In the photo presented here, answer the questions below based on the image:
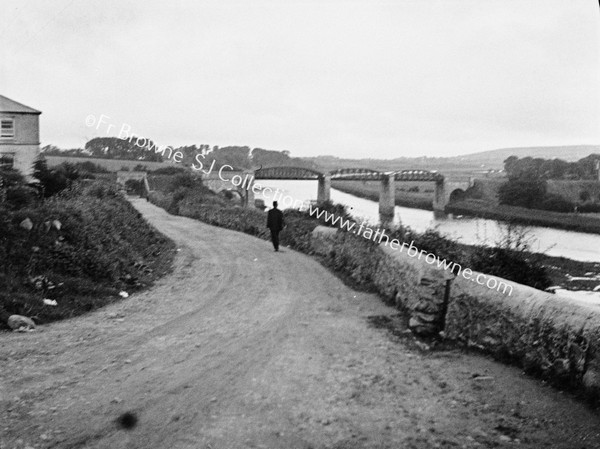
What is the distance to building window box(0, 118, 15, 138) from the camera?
30.3m

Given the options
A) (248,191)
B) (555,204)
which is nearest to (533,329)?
(555,204)

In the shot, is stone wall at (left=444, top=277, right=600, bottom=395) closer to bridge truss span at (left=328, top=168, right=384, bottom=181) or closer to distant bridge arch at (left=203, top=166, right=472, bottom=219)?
distant bridge arch at (left=203, top=166, right=472, bottom=219)

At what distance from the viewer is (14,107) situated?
30266mm

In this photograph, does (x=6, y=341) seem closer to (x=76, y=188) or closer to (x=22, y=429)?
(x=22, y=429)

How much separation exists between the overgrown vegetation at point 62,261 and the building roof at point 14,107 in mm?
19945

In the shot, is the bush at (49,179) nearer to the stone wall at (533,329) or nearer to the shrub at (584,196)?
the stone wall at (533,329)

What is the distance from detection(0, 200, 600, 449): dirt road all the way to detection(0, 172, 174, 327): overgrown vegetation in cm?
71

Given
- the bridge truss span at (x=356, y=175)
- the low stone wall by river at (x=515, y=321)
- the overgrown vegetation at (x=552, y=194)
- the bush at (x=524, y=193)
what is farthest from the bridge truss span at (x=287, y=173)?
the low stone wall by river at (x=515, y=321)

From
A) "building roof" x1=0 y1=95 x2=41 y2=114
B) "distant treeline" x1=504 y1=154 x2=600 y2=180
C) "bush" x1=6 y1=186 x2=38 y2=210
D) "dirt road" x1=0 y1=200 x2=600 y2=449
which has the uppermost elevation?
"building roof" x1=0 y1=95 x2=41 y2=114

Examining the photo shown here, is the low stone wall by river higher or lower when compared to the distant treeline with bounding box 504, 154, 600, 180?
lower

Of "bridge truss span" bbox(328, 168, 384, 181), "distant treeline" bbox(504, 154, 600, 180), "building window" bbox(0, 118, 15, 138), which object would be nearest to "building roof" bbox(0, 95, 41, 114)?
"building window" bbox(0, 118, 15, 138)

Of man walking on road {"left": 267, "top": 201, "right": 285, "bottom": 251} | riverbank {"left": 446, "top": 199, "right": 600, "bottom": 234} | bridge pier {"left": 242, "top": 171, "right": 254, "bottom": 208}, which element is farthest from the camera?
bridge pier {"left": 242, "top": 171, "right": 254, "bottom": 208}

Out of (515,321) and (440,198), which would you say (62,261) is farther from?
(440,198)

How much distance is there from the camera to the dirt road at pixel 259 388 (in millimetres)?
4332
